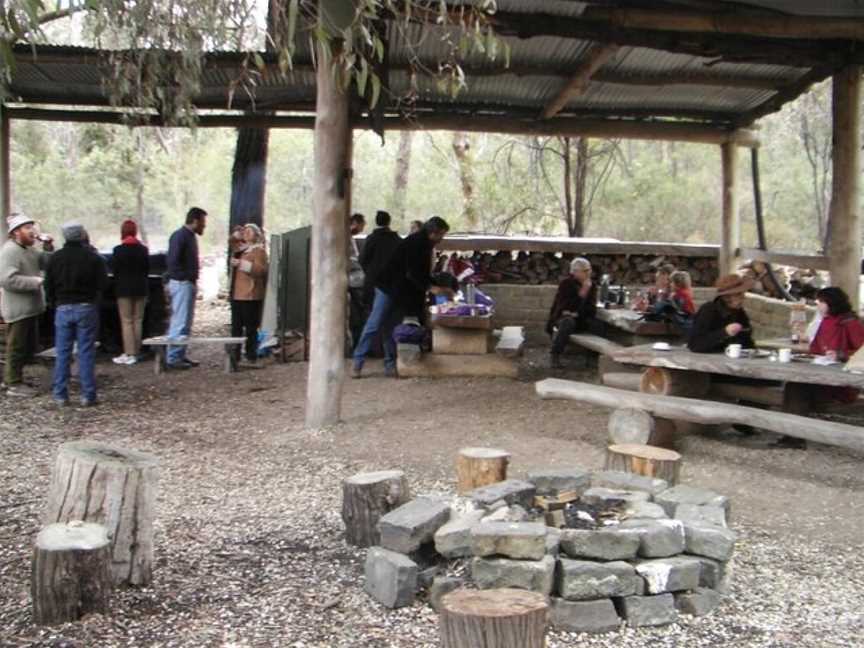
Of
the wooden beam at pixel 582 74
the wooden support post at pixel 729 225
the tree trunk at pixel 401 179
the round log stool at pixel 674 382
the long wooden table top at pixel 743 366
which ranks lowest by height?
the round log stool at pixel 674 382

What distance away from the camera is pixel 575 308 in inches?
417

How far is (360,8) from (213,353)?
8.70 metres

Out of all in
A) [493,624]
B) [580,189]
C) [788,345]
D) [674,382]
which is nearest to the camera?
[493,624]

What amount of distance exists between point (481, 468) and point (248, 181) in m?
8.49

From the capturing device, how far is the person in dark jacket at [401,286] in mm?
9727

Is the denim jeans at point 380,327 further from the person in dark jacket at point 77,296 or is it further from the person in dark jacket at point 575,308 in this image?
the person in dark jacket at point 77,296

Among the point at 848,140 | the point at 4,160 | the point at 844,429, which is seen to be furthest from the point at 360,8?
the point at 4,160

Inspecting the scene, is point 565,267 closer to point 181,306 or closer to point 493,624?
point 181,306

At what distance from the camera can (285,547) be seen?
16.3 ft

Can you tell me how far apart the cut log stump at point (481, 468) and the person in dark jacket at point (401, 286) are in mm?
4568

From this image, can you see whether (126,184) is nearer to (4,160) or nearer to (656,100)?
(4,160)

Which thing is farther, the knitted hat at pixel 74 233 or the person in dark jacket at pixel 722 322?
the knitted hat at pixel 74 233

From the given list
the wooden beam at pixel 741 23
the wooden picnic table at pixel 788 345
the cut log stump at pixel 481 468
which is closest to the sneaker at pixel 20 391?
the cut log stump at pixel 481 468

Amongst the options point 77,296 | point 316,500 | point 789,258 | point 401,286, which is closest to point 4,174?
point 77,296
